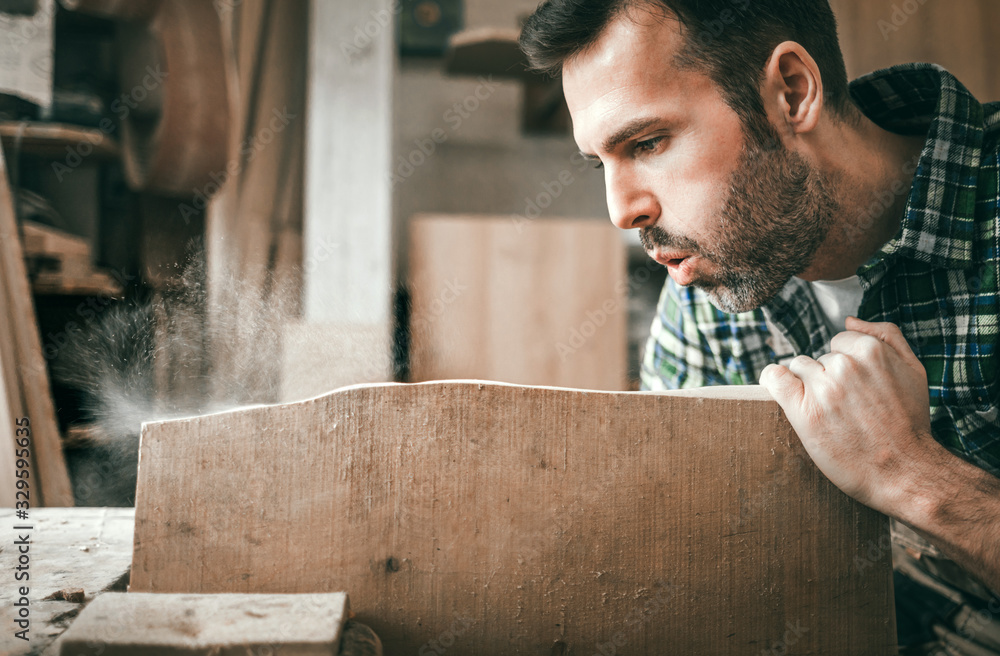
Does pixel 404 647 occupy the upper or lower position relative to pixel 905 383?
lower

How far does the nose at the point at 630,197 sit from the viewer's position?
1.07m

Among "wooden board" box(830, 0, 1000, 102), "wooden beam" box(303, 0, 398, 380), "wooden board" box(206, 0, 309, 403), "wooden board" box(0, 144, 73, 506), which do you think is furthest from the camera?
"wooden board" box(830, 0, 1000, 102)

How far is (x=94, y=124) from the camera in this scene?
6.44 feet

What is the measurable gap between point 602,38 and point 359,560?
37.4 inches

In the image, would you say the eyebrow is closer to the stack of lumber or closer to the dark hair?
the dark hair

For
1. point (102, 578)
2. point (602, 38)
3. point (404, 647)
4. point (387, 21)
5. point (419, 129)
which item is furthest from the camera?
point (419, 129)

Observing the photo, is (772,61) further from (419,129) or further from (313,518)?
(419,129)

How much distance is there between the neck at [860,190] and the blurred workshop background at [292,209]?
3.84 feet

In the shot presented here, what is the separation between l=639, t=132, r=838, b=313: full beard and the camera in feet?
3.56

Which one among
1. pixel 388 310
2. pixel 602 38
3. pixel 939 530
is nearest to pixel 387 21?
pixel 388 310

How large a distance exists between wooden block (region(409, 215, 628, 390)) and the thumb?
2.02 meters
